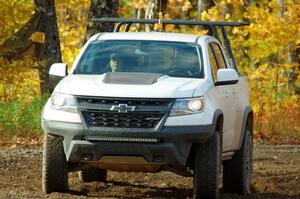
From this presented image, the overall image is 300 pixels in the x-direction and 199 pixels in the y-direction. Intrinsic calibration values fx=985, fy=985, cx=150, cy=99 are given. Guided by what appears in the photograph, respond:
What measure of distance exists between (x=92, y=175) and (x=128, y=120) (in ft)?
8.38

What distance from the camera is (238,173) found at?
12.1m

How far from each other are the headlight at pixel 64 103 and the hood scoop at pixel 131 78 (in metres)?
0.42

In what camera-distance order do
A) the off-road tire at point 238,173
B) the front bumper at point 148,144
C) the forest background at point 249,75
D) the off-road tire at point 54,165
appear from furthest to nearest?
the forest background at point 249,75 < the off-road tire at point 238,173 < the off-road tire at point 54,165 < the front bumper at point 148,144

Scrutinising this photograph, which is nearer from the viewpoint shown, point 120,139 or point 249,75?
point 120,139

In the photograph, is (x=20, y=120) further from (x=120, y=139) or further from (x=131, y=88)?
(x=120, y=139)

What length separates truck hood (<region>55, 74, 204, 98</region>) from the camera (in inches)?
395

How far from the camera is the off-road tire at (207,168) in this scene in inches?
402

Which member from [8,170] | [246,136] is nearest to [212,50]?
[246,136]

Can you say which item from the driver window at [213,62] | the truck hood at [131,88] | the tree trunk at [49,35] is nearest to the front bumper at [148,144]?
the truck hood at [131,88]

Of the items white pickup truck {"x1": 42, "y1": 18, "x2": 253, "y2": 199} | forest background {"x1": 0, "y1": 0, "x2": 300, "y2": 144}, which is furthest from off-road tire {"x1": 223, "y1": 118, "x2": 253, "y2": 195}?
forest background {"x1": 0, "y1": 0, "x2": 300, "y2": 144}

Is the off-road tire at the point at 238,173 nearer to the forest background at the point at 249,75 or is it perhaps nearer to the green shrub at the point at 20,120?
the forest background at the point at 249,75

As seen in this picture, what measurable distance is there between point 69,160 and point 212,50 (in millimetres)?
2650

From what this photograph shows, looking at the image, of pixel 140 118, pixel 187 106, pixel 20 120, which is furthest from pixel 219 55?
pixel 20 120

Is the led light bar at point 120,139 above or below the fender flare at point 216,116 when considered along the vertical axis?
below
